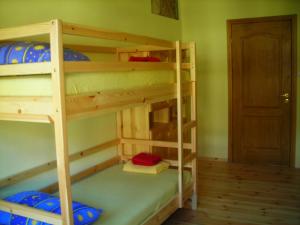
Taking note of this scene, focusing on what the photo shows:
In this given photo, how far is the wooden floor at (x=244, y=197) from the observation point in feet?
10.2

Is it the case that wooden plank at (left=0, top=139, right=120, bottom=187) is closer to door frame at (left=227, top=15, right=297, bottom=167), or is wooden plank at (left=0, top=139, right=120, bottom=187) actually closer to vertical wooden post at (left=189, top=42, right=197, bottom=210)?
vertical wooden post at (left=189, top=42, right=197, bottom=210)

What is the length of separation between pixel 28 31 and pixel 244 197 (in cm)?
287

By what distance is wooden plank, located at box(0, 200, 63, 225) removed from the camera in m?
1.79

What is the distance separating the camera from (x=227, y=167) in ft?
15.5

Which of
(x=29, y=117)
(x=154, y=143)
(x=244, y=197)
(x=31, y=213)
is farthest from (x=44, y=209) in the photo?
(x=244, y=197)

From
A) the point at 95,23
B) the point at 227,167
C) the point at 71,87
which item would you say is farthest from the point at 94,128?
the point at 227,167

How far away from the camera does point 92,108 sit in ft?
6.15

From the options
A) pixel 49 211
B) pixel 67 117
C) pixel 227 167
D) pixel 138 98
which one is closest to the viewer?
pixel 67 117

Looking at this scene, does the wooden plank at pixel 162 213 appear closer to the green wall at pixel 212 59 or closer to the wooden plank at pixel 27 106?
the wooden plank at pixel 27 106

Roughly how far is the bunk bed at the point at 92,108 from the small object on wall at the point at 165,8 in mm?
1112

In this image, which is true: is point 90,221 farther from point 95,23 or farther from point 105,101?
point 95,23

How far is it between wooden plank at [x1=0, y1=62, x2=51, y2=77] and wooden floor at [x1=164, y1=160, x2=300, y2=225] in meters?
2.01

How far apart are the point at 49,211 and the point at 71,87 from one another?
0.75 m

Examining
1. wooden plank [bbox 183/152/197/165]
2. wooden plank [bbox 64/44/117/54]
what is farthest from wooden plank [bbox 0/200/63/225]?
wooden plank [bbox 183/152/197/165]
